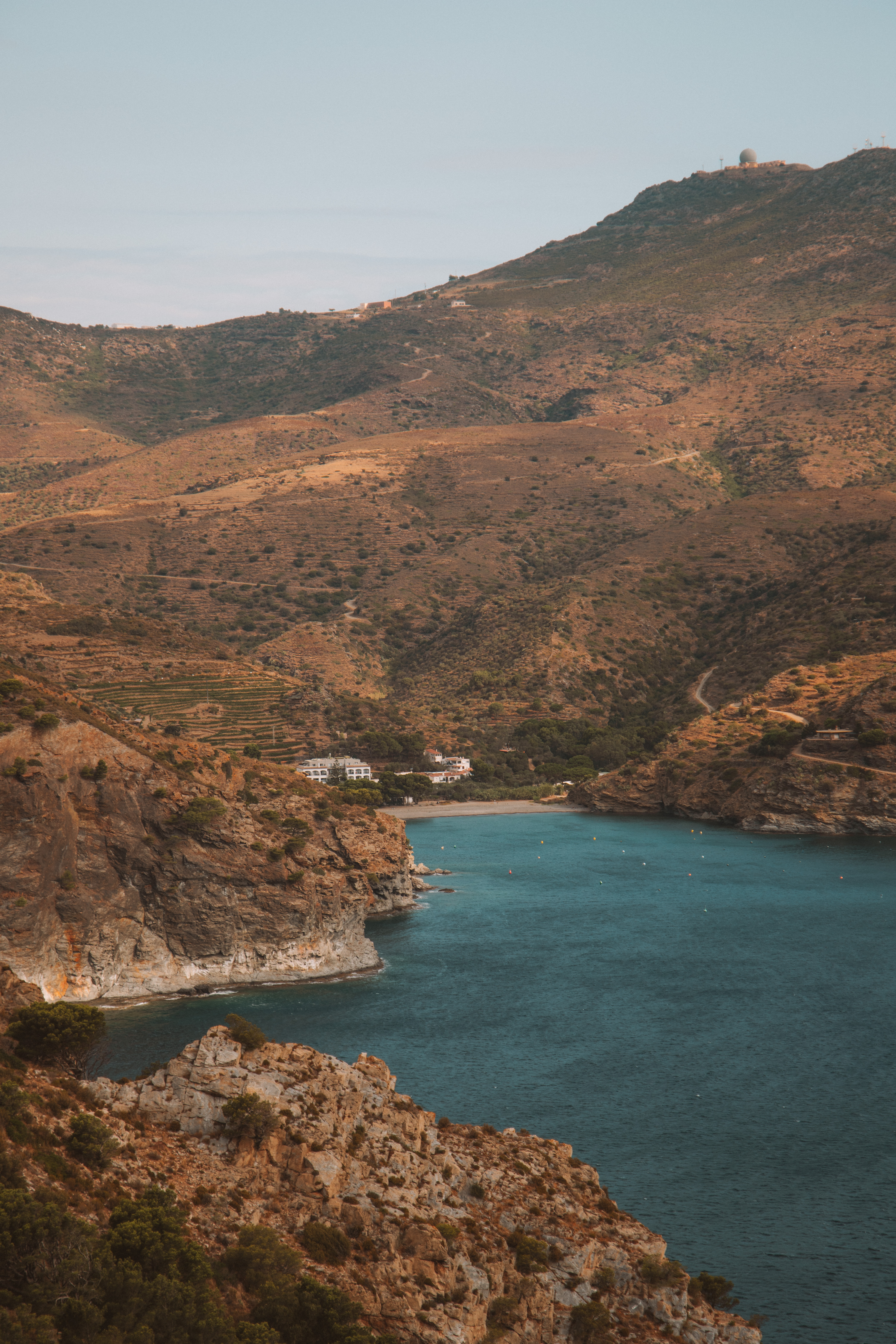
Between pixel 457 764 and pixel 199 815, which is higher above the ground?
pixel 199 815

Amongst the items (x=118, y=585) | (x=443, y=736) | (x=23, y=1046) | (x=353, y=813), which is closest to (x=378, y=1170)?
(x=23, y=1046)

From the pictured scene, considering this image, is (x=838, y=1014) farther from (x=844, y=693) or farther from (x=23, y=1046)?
(x=844, y=693)

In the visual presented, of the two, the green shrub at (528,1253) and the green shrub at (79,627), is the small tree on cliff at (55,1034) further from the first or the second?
the green shrub at (79,627)

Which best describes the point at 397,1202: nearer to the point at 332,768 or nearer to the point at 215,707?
the point at 215,707

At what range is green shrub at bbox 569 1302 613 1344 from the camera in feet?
75.8

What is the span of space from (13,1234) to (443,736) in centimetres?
14078

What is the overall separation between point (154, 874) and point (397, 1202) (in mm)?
36371

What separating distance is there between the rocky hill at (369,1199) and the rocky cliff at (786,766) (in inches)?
3676

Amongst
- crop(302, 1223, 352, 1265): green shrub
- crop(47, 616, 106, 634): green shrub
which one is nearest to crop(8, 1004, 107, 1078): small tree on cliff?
crop(302, 1223, 352, 1265): green shrub

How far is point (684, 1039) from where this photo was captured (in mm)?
53000

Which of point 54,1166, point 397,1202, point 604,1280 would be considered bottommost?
point 604,1280

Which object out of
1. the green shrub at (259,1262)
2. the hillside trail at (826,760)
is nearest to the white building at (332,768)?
the hillside trail at (826,760)

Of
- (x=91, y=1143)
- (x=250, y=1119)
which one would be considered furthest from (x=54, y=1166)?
(x=250, y=1119)

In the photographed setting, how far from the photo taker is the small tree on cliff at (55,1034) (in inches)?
926
